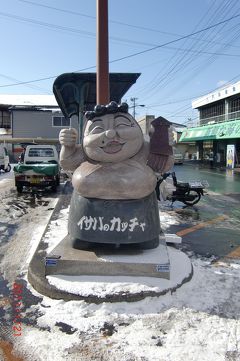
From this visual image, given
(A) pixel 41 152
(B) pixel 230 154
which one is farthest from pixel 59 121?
(A) pixel 41 152

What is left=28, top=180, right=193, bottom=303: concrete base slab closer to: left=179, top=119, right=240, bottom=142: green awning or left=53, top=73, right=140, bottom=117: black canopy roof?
left=53, top=73, right=140, bottom=117: black canopy roof

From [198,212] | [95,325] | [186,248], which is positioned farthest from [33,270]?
[198,212]

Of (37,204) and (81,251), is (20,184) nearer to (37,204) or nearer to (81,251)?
(37,204)

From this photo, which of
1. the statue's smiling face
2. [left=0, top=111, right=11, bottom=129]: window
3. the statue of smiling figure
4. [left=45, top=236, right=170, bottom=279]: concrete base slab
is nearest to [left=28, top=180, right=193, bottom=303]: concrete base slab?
[left=45, top=236, right=170, bottom=279]: concrete base slab

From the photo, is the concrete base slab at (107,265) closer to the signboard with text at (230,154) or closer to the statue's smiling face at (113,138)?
the statue's smiling face at (113,138)

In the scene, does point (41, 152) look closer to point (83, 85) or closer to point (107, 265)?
point (83, 85)

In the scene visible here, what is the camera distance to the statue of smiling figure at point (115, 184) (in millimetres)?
4484

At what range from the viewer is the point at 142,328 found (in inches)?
131

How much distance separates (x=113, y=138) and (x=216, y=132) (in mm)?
27057

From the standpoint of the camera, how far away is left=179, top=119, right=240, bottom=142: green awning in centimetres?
2624

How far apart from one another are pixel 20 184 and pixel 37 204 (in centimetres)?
277

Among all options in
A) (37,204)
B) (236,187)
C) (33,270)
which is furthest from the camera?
(236,187)

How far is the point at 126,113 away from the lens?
4695mm

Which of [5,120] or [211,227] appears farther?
[5,120]
